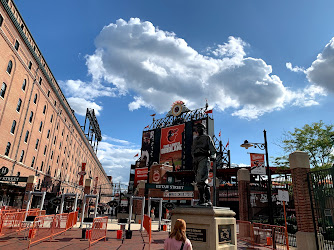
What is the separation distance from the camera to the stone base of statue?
6699 mm

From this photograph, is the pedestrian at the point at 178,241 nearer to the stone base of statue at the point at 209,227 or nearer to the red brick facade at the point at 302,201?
the stone base of statue at the point at 209,227

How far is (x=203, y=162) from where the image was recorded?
328 inches

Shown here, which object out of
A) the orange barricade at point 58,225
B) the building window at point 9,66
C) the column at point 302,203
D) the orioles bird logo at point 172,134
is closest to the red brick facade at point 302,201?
the column at point 302,203

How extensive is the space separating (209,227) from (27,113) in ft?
110

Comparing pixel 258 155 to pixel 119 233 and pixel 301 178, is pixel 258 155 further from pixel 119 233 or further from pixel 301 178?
pixel 119 233

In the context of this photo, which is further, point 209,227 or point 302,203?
point 302,203

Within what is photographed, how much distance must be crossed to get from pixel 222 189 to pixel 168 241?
126 ft

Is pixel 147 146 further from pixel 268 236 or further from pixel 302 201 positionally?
pixel 302 201

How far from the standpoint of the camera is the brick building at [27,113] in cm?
2705

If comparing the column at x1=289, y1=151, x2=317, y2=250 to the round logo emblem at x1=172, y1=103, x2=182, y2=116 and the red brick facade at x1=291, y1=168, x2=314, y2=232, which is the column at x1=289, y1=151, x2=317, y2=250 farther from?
the round logo emblem at x1=172, y1=103, x2=182, y2=116

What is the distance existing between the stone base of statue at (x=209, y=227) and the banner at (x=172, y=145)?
159ft

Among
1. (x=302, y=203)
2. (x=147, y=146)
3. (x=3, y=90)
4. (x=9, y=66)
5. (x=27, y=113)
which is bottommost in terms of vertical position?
(x=302, y=203)

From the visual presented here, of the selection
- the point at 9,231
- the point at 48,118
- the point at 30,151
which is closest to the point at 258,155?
the point at 9,231

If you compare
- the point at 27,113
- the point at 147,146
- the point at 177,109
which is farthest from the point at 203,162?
the point at 147,146
